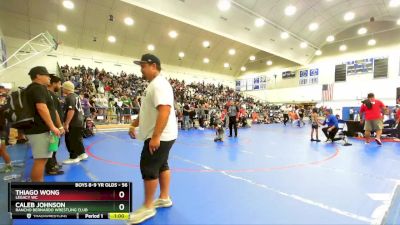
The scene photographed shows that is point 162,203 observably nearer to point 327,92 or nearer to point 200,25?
point 200,25

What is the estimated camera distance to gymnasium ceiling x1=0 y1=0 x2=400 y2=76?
46.6ft

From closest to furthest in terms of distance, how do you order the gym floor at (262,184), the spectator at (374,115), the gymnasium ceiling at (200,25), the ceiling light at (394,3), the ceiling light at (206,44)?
1. the gym floor at (262,184)
2. the spectator at (374,115)
3. the gymnasium ceiling at (200,25)
4. the ceiling light at (394,3)
5. the ceiling light at (206,44)

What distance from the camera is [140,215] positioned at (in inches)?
92.0

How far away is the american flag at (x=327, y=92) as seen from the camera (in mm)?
24722

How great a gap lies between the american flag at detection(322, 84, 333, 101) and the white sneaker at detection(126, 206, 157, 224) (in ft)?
88.2

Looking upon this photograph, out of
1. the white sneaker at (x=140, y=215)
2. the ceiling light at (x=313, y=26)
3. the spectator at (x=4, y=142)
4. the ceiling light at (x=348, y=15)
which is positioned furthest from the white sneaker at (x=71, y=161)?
the ceiling light at (x=348, y=15)

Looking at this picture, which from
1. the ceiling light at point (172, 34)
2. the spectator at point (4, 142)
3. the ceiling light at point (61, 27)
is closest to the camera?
the spectator at point (4, 142)

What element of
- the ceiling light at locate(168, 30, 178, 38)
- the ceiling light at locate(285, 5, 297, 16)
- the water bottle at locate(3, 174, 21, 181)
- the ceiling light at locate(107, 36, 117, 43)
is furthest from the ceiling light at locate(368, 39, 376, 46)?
the water bottle at locate(3, 174, 21, 181)

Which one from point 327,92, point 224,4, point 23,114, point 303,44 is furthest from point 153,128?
point 327,92

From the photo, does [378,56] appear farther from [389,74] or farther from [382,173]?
[382,173]

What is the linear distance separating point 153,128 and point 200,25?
13.3 meters

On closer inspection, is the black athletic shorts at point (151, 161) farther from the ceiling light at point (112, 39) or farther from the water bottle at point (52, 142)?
the ceiling light at point (112, 39)

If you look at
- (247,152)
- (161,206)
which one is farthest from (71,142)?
(247,152)

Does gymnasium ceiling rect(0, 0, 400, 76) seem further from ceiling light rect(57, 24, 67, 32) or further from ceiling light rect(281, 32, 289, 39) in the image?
ceiling light rect(281, 32, 289, 39)
